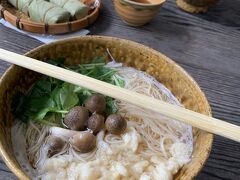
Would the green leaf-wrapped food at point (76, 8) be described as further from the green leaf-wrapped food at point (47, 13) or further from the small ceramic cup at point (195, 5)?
the small ceramic cup at point (195, 5)

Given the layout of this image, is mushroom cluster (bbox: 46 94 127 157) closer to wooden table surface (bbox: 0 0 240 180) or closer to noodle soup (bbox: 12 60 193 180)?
noodle soup (bbox: 12 60 193 180)

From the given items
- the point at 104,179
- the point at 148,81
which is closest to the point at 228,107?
the point at 148,81

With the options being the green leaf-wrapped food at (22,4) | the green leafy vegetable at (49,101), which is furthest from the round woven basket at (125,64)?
the green leaf-wrapped food at (22,4)

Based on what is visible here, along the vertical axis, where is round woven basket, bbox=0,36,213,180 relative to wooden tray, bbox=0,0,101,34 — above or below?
above

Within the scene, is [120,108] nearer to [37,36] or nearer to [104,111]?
[104,111]

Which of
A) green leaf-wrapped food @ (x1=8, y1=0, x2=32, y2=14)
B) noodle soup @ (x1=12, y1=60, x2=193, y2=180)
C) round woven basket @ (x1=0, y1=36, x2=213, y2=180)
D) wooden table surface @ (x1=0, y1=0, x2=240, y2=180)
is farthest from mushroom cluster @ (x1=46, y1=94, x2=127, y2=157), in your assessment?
green leaf-wrapped food @ (x1=8, y1=0, x2=32, y2=14)
